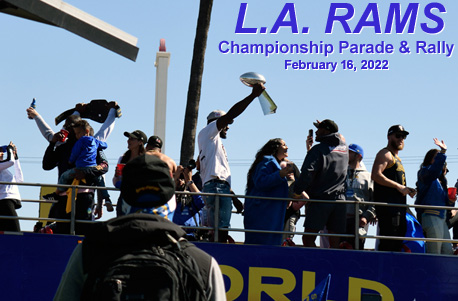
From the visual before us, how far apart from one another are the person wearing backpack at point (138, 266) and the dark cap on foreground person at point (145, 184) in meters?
0.15

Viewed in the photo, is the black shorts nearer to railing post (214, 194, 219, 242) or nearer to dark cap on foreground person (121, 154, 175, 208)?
railing post (214, 194, 219, 242)

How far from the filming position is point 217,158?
35.1ft

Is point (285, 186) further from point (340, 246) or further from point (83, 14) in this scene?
point (83, 14)

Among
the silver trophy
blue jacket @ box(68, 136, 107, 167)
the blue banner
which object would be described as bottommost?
the blue banner

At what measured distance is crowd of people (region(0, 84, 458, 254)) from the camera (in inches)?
423

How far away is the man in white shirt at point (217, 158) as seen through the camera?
35.3ft

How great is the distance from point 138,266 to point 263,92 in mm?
7793

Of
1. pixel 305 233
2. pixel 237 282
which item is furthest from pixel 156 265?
pixel 237 282

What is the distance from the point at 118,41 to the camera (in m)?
6.21

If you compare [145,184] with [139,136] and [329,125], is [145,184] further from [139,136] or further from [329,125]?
[329,125]

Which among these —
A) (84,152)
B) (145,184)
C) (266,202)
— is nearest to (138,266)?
(145,184)

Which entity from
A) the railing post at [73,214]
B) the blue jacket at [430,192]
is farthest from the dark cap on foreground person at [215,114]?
the blue jacket at [430,192]

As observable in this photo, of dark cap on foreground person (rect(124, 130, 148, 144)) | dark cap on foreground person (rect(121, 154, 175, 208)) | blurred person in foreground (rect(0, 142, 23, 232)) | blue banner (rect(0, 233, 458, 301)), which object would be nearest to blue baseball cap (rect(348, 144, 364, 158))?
blue banner (rect(0, 233, 458, 301))

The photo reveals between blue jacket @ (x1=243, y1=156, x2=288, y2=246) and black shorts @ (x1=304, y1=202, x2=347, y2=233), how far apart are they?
0.35 meters
